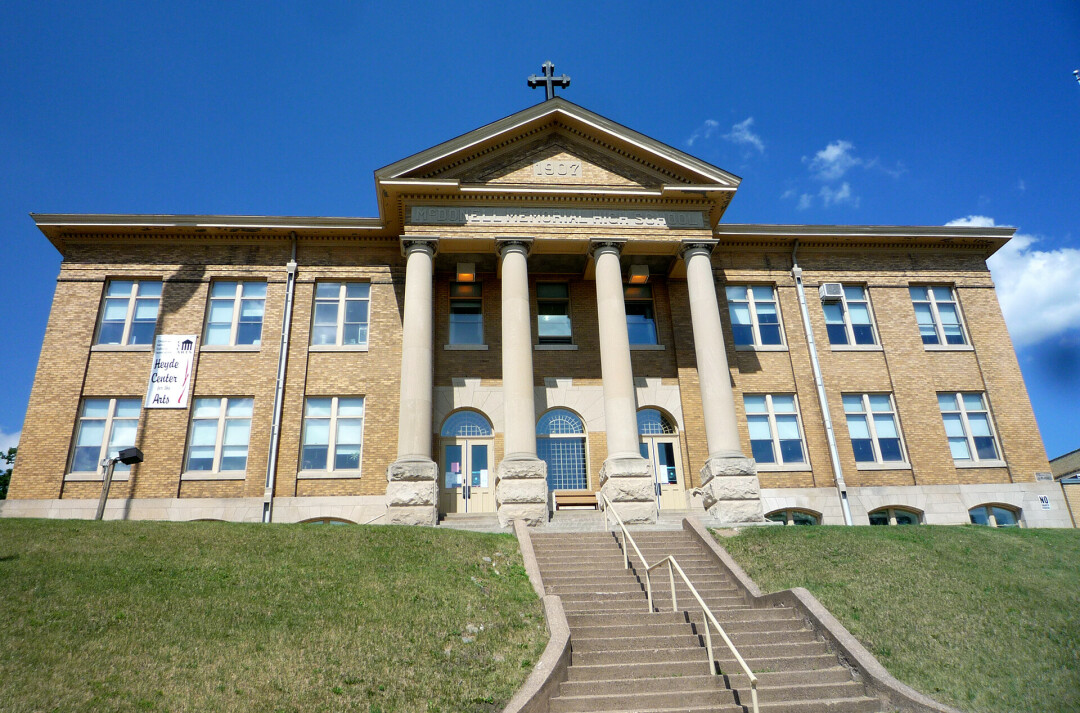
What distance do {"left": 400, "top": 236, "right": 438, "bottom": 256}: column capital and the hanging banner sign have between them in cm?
679

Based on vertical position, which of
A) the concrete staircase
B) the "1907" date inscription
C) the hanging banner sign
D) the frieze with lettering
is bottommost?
the concrete staircase

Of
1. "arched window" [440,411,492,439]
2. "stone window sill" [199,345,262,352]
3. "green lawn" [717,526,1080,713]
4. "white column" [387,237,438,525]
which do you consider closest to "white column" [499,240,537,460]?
"white column" [387,237,438,525]

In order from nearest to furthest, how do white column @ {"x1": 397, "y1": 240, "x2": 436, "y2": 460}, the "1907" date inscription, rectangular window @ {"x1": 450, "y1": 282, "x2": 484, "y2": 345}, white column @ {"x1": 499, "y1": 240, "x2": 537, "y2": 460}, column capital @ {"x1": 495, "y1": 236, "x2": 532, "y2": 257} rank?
white column @ {"x1": 397, "y1": 240, "x2": 436, "y2": 460} < white column @ {"x1": 499, "y1": 240, "x2": 537, "y2": 460} < column capital @ {"x1": 495, "y1": 236, "x2": 532, "y2": 257} < the "1907" date inscription < rectangular window @ {"x1": 450, "y1": 282, "x2": 484, "y2": 345}

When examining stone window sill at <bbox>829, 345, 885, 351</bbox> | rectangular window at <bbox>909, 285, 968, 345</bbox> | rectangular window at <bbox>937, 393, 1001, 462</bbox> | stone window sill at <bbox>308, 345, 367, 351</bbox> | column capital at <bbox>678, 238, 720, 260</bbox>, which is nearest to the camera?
column capital at <bbox>678, 238, 720, 260</bbox>

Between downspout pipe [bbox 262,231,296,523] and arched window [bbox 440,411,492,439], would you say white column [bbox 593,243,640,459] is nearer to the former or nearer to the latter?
arched window [bbox 440,411,492,439]

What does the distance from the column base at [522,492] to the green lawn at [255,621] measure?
3.16m

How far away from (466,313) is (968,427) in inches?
617

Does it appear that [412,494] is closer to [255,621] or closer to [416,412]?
[416,412]

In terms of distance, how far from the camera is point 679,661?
9.65 meters

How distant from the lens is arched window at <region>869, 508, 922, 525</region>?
20.4 metres

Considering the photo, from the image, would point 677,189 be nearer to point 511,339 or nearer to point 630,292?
point 630,292

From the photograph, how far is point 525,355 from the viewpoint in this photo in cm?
1842

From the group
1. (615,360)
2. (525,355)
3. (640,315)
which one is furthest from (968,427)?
(525,355)

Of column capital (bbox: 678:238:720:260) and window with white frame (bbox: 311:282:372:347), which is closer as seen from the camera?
column capital (bbox: 678:238:720:260)
